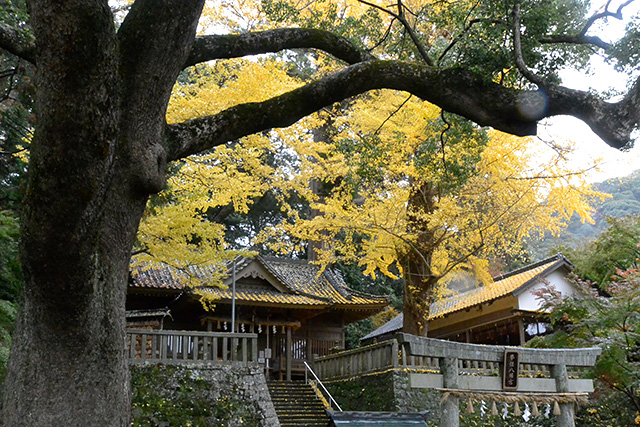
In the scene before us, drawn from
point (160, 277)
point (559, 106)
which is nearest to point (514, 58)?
point (559, 106)

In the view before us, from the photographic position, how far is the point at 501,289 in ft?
71.1

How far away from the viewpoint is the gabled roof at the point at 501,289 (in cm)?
2045

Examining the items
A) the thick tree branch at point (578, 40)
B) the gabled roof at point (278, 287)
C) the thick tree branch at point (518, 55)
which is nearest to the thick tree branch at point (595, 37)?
the thick tree branch at point (578, 40)

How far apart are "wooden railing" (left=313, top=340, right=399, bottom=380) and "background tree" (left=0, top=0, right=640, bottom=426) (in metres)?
10.1

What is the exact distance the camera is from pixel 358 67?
581cm

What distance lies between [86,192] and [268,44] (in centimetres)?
306

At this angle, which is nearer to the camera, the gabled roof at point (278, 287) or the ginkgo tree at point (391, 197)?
the ginkgo tree at point (391, 197)

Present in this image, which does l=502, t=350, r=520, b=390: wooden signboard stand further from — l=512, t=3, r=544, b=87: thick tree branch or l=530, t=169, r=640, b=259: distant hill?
l=530, t=169, r=640, b=259: distant hill

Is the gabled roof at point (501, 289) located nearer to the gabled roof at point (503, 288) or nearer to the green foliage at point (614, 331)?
the gabled roof at point (503, 288)

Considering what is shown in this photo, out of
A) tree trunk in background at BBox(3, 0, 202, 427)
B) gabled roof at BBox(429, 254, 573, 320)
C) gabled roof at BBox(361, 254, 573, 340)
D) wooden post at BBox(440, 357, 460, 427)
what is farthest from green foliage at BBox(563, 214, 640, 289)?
tree trunk in background at BBox(3, 0, 202, 427)

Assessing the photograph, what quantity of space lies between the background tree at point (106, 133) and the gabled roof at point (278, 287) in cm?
1248

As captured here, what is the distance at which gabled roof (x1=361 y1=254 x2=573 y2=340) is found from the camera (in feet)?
67.1

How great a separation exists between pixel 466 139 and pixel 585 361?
218 inches

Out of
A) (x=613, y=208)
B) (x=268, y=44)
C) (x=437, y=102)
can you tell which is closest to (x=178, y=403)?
(x=268, y=44)
